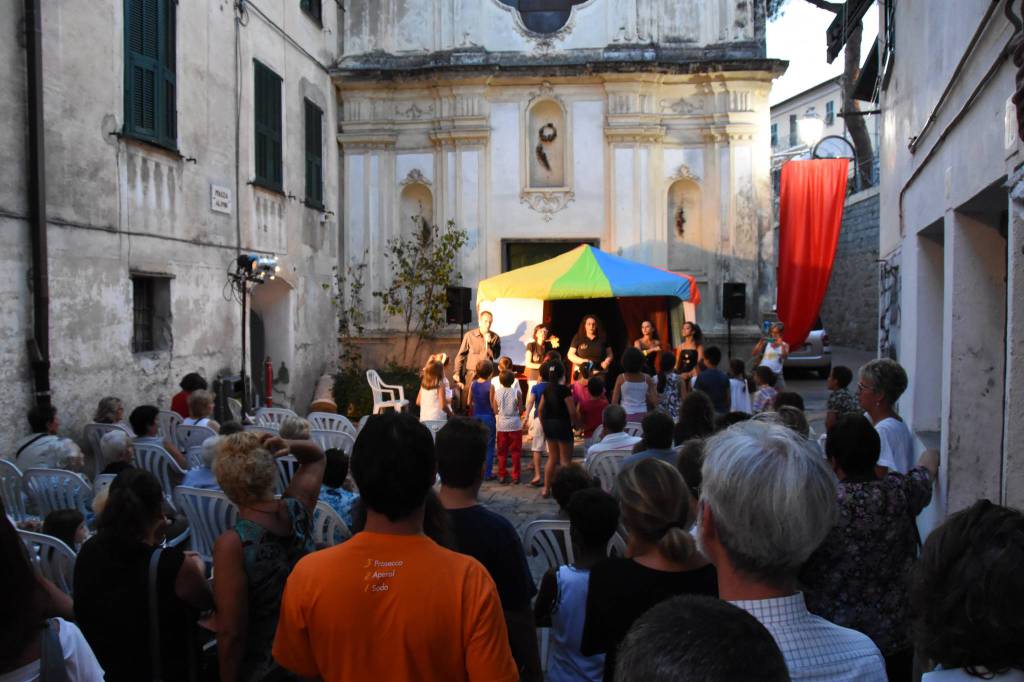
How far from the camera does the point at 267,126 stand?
1453 centimetres

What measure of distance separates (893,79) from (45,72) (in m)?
8.88

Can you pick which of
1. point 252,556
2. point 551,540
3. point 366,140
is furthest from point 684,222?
point 252,556

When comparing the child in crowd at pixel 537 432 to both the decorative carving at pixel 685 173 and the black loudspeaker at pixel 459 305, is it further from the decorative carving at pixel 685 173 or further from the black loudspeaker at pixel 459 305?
the decorative carving at pixel 685 173

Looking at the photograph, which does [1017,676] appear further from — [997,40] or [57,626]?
[997,40]

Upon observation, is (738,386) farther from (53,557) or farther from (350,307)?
(350,307)

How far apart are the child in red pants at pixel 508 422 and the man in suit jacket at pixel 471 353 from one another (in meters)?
2.16

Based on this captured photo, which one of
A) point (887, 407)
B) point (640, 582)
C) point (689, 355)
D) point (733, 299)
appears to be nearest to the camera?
point (640, 582)

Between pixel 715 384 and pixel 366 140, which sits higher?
pixel 366 140

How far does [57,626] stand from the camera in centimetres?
233

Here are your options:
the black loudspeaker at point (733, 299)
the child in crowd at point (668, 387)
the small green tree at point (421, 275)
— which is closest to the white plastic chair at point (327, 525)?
the child in crowd at point (668, 387)

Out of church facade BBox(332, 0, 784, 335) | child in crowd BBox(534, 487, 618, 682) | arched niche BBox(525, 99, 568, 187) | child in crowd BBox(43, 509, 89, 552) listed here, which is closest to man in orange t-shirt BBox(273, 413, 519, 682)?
child in crowd BBox(534, 487, 618, 682)

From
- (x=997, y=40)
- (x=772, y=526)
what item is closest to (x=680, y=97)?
(x=997, y=40)

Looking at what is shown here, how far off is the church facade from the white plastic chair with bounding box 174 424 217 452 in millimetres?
10089

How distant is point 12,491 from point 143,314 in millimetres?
5366
